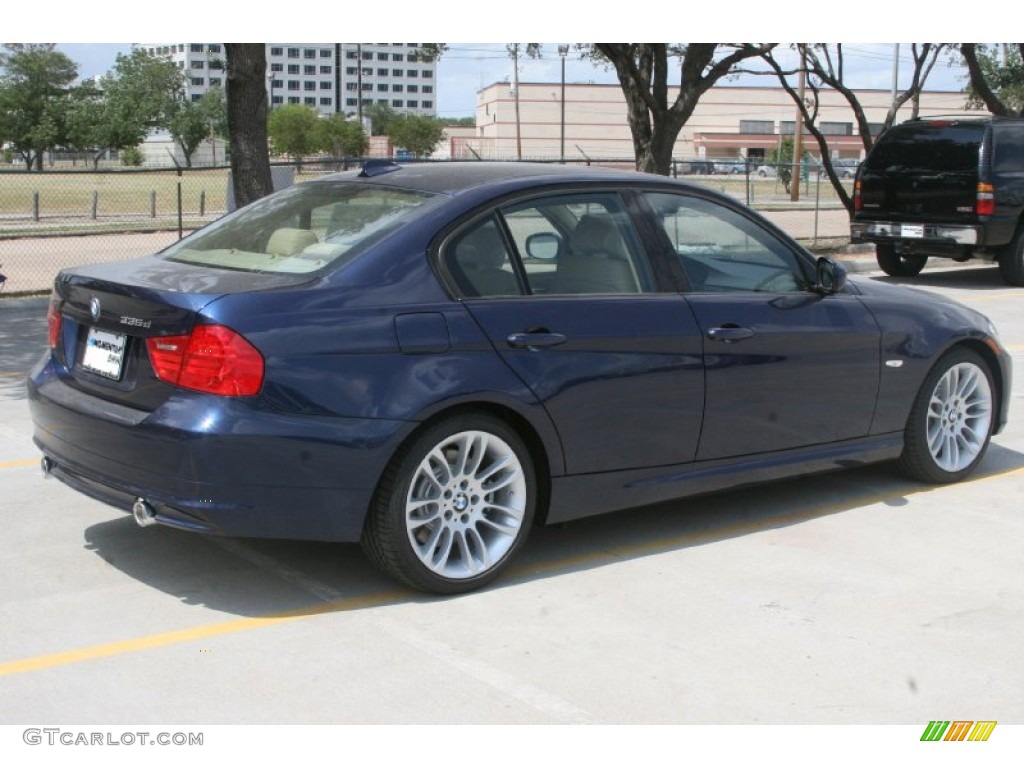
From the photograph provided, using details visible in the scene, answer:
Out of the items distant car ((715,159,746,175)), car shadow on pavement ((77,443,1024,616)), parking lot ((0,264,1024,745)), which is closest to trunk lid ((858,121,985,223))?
distant car ((715,159,746,175))

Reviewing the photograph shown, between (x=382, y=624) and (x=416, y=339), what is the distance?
3.42 ft

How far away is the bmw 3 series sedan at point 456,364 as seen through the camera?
465cm

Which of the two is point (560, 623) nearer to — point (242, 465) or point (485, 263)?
point (242, 465)

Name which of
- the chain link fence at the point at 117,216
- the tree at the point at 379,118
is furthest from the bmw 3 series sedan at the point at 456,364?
the tree at the point at 379,118

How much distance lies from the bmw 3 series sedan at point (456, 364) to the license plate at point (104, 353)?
1cm

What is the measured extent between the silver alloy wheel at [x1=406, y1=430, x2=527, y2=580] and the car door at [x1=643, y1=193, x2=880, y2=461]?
101cm

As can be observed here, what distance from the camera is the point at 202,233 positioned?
5949 millimetres

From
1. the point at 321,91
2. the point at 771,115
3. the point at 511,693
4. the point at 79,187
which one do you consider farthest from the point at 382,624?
the point at 321,91

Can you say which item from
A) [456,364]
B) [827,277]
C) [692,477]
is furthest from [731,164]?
[456,364]

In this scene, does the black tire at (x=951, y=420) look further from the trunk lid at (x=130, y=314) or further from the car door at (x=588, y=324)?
the trunk lid at (x=130, y=314)

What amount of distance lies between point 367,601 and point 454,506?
1.61 ft

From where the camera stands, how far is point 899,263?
18.5m

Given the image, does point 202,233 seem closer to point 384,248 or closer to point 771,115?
point 384,248

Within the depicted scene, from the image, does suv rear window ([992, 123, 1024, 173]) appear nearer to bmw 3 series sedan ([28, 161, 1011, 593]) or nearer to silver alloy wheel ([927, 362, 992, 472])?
silver alloy wheel ([927, 362, 992, 472])
